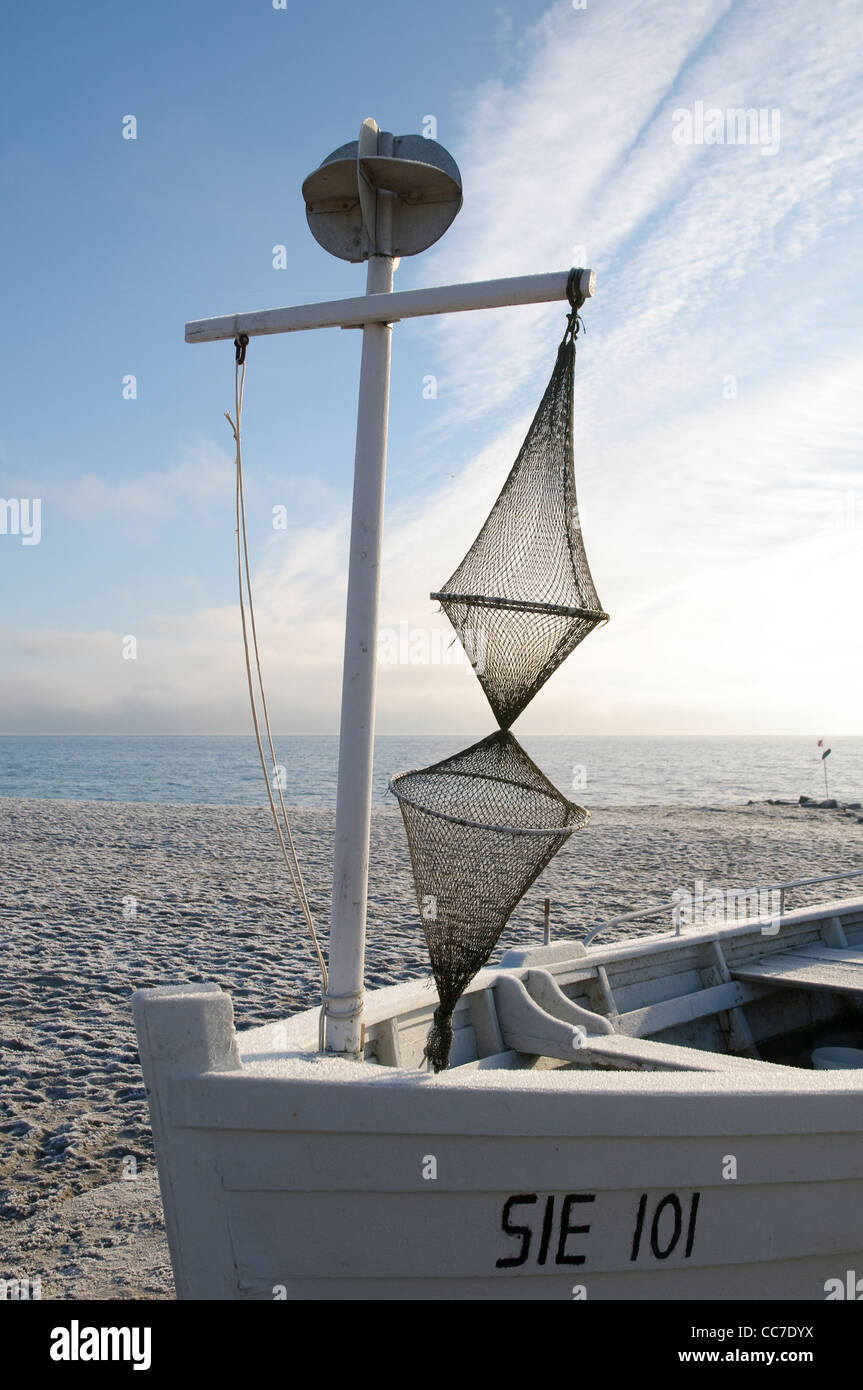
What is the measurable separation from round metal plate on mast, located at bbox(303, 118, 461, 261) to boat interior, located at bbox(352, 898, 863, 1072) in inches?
142

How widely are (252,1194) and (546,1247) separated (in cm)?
108

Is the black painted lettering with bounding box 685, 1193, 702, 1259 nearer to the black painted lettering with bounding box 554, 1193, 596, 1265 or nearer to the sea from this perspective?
the black painted lettering with bounding box 554, 1193, 596, 1265

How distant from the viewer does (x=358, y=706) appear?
374cm

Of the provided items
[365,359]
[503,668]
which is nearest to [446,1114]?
[503,668]

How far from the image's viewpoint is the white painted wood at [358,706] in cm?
370

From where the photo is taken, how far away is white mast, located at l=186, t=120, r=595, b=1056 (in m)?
3.68

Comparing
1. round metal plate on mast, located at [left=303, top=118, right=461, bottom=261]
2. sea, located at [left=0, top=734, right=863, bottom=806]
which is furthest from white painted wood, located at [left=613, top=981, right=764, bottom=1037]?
sea, located at [left=0, top=734, right=863, bottom=806]

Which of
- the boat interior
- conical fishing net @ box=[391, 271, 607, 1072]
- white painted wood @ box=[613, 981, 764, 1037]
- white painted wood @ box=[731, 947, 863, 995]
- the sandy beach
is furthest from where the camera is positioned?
white painted wood @ box=[731, 947, 863, 995]

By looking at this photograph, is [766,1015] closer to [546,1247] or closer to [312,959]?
[546,1247]

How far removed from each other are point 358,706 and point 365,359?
1.47 meters

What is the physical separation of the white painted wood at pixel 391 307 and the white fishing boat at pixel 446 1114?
0.03ft

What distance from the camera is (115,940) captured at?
11.7 metres
